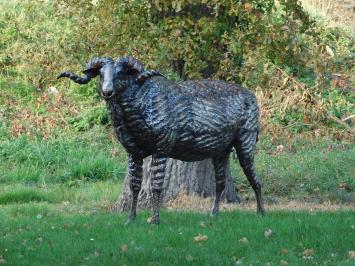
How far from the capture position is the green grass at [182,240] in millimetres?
8555

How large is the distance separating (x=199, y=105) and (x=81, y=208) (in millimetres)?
3291

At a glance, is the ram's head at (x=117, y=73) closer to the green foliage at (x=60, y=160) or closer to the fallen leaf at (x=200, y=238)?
the fallen leaf at (x=200, y=238)

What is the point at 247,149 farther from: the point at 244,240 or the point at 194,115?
the point at 244,240

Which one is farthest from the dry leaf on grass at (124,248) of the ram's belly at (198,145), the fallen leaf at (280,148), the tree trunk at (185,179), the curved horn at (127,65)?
the fallen leaf at (280,148)

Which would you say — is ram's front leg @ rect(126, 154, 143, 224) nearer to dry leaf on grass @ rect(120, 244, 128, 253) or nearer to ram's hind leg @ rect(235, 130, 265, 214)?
ram's hind leg @ rect(235, 130, 265, 214)

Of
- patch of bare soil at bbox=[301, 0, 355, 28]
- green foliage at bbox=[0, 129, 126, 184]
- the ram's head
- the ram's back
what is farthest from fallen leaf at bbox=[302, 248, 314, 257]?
A: patch of bare soil at bbox=[301, 0, 355, 28]

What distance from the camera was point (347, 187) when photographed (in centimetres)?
1587

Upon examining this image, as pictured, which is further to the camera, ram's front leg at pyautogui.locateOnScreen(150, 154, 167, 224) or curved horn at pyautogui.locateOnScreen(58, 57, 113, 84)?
ram's front leg at pyautogui.locateOnScreen(150, 154, 167, 224)

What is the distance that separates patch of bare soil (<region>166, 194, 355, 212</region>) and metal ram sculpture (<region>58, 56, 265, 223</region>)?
1.10 meters

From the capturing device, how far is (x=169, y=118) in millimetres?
10203

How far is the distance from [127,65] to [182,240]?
211 cm

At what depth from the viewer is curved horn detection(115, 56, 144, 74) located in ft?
32.5

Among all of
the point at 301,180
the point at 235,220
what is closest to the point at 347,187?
the point at 301,180

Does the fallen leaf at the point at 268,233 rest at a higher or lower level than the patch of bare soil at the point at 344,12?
lower
